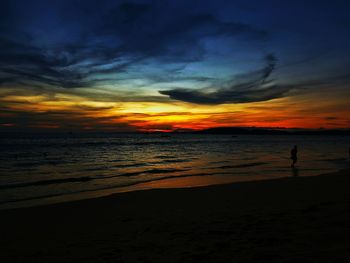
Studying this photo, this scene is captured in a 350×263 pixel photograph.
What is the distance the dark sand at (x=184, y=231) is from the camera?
566 cm

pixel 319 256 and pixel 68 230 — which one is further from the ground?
pixel 319 256

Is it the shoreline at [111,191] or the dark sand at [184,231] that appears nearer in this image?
the dark sand at [184,231]

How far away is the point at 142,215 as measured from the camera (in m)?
10.1

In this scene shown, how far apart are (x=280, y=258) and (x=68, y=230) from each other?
19.8 ft

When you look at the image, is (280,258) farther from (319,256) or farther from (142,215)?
(142,215)

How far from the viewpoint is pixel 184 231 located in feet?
24.6

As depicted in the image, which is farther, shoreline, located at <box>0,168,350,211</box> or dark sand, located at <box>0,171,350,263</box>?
shoreline, located at <box>0,168,350,211</box>

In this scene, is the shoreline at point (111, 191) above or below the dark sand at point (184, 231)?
below

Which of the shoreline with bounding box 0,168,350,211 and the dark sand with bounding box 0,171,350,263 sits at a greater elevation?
the dark sand with bounding box 0,171,350,263

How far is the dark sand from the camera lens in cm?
566

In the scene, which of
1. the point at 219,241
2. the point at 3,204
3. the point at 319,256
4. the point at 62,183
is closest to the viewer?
the point at 319,256

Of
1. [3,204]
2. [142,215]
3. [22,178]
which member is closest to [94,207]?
[142,215]

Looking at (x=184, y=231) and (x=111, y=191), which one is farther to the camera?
(x=111, y=191)

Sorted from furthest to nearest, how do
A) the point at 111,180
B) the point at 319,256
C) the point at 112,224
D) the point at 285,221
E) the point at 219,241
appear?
the point at 111,180 < the point at 112,224 < the point at 285,221 < the point at 219,241 < the point at 319,256
